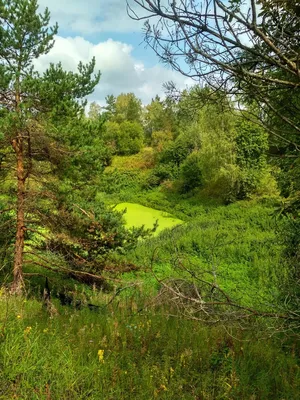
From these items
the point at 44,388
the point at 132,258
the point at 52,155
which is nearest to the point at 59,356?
the point at 44,388

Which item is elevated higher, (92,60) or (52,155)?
(92,60)

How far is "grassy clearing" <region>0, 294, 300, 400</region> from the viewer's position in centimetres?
240

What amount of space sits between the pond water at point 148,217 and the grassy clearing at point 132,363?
16668 millimetres

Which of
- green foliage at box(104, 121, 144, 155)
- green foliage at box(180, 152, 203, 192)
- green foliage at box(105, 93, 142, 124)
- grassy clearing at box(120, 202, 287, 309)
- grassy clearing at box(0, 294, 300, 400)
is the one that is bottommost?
grassy clearing at box(120, 202, 287, 309)

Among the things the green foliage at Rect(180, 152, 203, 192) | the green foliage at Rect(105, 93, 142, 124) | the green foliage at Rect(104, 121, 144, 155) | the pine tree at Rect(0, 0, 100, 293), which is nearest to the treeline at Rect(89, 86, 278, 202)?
the green foliage at Rect(180, 152, 203, 192)

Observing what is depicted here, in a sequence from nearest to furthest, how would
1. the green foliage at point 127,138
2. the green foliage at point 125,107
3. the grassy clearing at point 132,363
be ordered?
the grassy clearing at point 132,363, the green foliage at point 127,138, the green foliage at point 125,107

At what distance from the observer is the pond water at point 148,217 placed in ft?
68.4

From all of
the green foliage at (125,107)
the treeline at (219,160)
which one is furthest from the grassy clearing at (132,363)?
the green foliage at (125,107)

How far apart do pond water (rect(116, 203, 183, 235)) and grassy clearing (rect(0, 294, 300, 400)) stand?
16.7m

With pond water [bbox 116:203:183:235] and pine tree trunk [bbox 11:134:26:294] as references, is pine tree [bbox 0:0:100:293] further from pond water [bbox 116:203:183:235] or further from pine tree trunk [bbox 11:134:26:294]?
pond water [bbox 116:203:183:235]

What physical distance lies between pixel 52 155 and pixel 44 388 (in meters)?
4.09

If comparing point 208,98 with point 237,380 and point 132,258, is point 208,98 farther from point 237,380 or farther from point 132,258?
point 132,258

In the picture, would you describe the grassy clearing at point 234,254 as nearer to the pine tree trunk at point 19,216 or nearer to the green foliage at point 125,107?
the pine tree trunk at point 19,216

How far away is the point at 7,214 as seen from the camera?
6.58 metres
